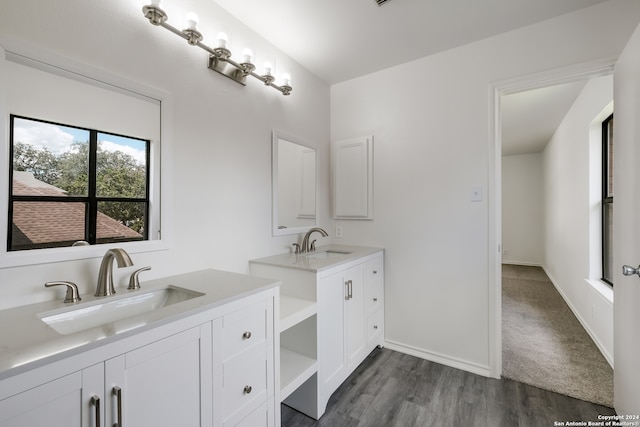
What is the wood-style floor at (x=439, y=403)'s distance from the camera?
5.31ft

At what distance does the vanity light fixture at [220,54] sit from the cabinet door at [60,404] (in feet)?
4.74

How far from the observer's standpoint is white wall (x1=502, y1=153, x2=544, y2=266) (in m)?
5.80

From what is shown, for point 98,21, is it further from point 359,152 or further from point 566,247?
point 566,247

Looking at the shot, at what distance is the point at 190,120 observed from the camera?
5.31 ft

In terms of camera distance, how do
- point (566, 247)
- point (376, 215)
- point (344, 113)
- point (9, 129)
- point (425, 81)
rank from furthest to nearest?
point (566, 247)
point (344, 113)
point (376, 215)
point (425, 81)
point (9, 129)

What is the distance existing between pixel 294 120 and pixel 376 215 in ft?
3.59

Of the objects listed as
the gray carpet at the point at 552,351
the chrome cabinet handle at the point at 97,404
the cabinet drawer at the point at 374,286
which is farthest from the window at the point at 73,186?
the gray carpet at the point at 552,351

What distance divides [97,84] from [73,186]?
470mm

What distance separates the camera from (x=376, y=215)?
2562 millimetres

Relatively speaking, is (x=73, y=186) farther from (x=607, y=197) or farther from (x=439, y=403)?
(x=607, y=197)

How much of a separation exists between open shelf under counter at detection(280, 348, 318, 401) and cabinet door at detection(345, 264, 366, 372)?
0.40 metres

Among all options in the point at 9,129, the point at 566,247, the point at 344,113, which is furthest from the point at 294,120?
the point at 566,247

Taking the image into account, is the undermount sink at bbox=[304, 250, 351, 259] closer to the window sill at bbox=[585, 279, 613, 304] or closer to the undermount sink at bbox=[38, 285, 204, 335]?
the undermount sink at bbox=[38, 285, 204, 335]

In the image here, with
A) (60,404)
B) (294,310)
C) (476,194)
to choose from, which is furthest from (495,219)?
(60,404)
